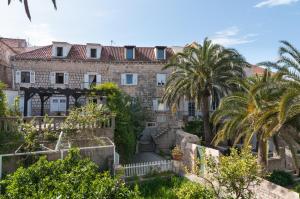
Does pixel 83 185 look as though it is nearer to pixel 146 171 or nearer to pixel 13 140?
pixel 13 140

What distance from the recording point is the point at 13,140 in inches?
597

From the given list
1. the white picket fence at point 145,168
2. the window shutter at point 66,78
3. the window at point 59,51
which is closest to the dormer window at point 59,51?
the window at point 59,51

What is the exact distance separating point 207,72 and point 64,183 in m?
19.0

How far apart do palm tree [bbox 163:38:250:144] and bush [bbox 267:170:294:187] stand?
7.32m

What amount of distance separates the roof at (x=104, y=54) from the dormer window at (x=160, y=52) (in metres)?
0.52

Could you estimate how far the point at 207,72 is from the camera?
80.7ft

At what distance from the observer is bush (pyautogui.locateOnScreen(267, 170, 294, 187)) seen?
61.7ft

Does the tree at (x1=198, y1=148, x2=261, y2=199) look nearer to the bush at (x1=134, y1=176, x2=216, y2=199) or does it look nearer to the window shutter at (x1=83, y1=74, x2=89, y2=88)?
the bush at (x1=134, y1=176, x2=216, y2=199)

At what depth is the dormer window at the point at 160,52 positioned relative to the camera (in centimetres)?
3397

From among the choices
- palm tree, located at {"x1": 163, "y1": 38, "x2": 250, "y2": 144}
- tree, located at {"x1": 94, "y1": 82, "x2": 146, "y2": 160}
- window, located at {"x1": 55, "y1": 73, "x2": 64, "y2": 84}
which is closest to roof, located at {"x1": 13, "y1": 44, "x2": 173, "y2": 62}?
window, located at {"x1": 55, "y1": 73, "x2": 64, "y2": 84}

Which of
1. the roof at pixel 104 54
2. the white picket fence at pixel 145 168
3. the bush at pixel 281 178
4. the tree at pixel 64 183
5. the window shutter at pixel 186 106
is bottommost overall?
the bush at pixel 281 178

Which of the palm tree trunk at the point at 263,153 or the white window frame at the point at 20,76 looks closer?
the palm tree trunk at the point at 263,153

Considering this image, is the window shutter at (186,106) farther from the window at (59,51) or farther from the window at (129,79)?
the window at (59,51)

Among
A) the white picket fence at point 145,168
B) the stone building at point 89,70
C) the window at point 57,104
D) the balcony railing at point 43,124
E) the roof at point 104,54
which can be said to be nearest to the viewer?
the balcony railing at point 43,124
